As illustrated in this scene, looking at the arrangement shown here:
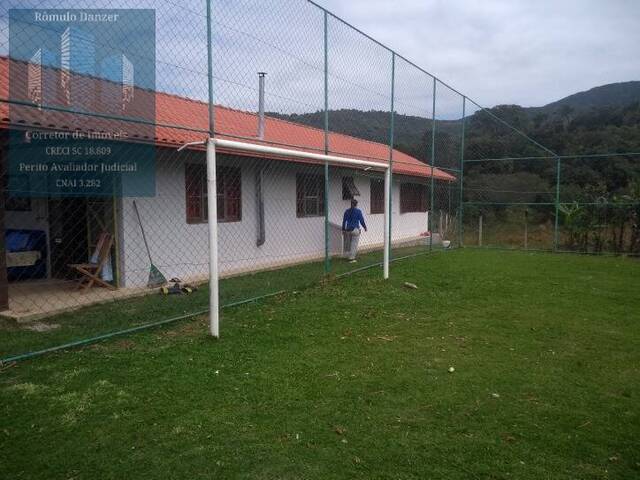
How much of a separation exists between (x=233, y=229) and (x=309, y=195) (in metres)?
3.32

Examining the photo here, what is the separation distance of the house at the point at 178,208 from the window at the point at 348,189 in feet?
4.95

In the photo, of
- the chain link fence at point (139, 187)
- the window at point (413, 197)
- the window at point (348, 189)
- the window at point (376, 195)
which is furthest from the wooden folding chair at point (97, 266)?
the window at point (413, 197)

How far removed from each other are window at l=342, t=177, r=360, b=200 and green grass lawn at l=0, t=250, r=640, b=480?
8.65 metres

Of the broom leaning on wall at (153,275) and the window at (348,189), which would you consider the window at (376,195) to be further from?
the broom leaning on wall at (153,275)

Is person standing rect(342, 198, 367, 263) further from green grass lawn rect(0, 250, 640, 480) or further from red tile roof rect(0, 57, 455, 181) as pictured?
green grass lawn rect(0, 250, 640, 480)

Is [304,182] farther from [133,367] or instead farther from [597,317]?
[133,367]

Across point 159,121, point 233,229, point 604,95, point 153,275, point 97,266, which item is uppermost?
point 604,95

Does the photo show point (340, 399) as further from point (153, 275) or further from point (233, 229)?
point (233, 229)

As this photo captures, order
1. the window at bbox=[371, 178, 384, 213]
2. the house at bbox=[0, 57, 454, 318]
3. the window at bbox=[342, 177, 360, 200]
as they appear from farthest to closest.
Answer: the window at bbox=[371, 178, 384, 213]
the window at bbox=[342, 177, 360, 200]
the house at bbox=[0, 57, 454, 318]

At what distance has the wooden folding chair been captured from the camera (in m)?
7.91

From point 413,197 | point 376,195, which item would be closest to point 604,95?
point 413,197

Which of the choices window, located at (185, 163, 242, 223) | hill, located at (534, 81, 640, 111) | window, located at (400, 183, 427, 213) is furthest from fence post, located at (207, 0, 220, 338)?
hill, located at (534, 81, 640, 111)

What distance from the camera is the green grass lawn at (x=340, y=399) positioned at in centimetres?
277

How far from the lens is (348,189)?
1480cm
